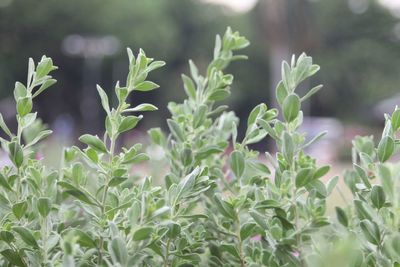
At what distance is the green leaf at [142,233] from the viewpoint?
2.10 feet

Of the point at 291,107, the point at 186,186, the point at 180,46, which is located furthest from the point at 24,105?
the point at 180,46

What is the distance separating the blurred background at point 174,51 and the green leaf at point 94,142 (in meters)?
23.4

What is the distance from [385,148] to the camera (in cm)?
76

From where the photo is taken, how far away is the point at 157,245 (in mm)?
749

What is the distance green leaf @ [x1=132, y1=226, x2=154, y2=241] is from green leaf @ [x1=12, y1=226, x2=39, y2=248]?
0.53 feet

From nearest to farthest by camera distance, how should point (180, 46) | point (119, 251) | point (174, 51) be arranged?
point (119, 251) < point (174, 51) < point (180, 46)

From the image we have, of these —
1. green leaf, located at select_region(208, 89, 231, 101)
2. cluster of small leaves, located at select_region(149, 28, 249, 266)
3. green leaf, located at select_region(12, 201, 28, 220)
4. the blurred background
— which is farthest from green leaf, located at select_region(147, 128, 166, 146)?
the blurred background

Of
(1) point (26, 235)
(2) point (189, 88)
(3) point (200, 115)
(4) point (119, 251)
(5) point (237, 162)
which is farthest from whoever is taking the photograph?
(2) point (189, 88)

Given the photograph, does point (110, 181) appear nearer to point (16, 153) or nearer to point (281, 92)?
point (16, 153)

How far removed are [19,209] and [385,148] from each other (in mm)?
455

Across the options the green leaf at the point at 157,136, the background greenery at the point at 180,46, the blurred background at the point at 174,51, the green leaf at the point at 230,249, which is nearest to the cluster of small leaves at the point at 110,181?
the green leaf at the point at 230,249

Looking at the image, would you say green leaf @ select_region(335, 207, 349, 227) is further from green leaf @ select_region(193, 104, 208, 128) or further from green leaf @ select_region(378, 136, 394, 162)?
green leaf @ select_region(193, 104, 208, 128)

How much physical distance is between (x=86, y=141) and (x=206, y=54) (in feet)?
104

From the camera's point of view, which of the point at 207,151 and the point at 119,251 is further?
the point at 207,151
